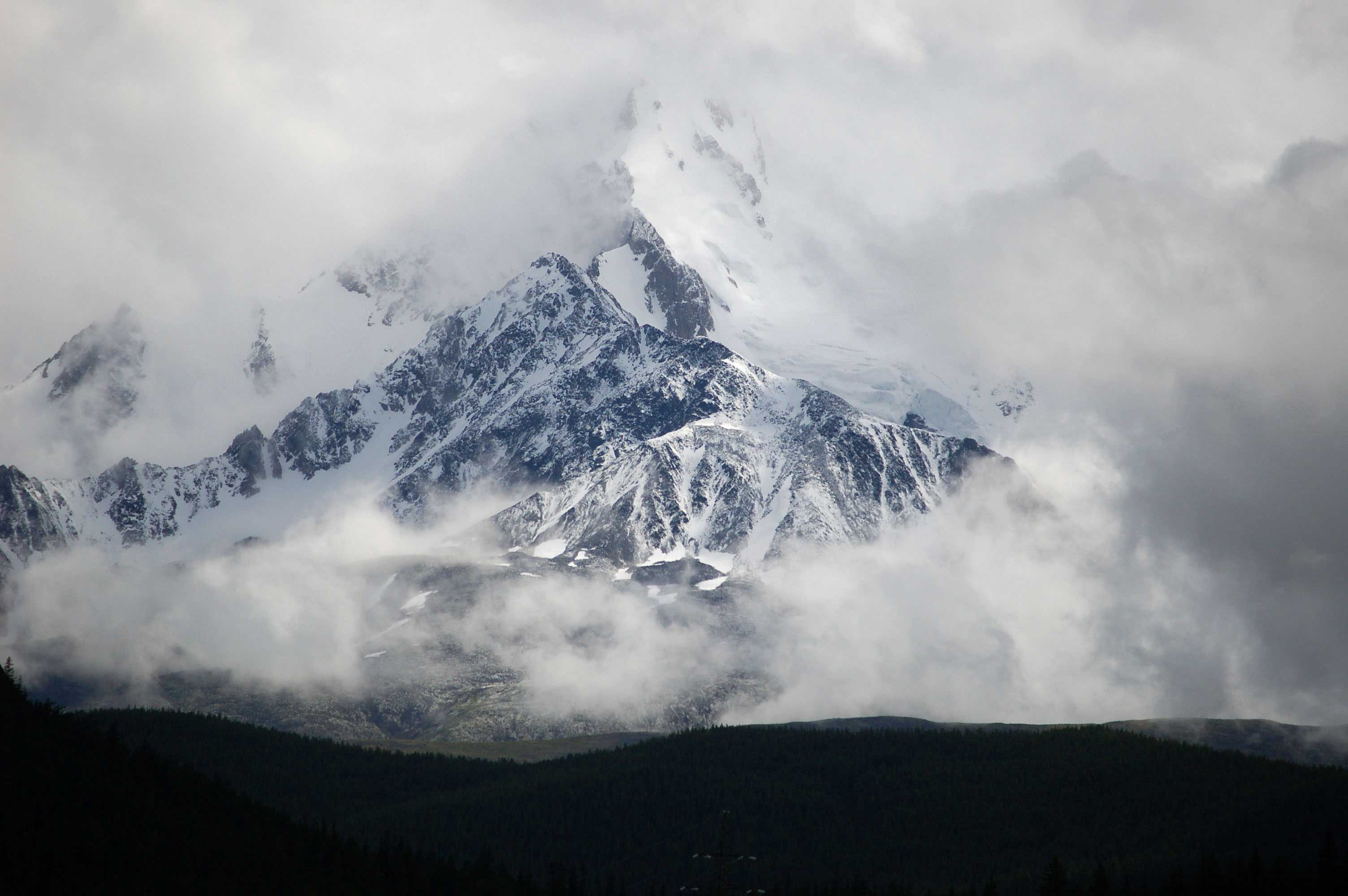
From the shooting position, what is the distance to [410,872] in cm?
18525

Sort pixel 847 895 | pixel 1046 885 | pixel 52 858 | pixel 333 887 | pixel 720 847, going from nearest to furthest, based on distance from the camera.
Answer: pixel 720 847
pixel 52 858
pixel 333 887
pixel 1046 885
pixel 847 895

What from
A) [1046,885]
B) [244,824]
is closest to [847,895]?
[1046,885]

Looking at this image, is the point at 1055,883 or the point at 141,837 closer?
the point at 141,837

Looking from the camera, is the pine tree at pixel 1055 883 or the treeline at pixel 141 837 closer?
the treeline at pixel 141 837

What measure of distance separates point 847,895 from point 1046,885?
26406mm

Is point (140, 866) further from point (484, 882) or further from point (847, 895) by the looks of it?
point (847, 895)

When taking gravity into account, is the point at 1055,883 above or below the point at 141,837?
above

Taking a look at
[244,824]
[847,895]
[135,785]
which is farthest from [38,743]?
[847,895]

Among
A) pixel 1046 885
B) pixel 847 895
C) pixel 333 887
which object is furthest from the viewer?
pixel 847 895

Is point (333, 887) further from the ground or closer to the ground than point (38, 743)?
closer to the ground

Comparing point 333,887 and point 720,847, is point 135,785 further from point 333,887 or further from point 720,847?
point 720,847

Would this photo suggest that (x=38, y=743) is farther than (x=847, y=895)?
No

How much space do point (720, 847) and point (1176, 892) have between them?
95.7m

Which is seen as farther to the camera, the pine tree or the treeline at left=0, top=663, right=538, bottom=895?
the pine tree
